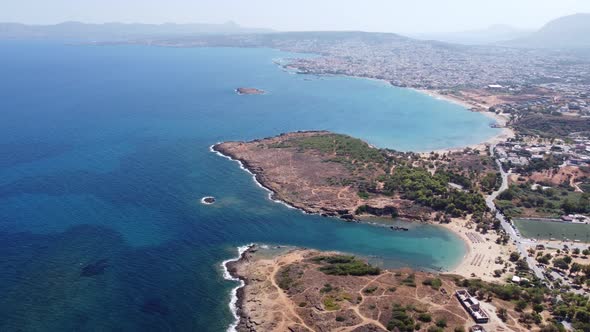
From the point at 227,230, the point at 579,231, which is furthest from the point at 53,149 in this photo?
the point at 579,231

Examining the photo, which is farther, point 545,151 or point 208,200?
point 545,151

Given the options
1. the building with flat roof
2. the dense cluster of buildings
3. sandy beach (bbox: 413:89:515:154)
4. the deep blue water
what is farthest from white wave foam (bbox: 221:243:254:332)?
the dense cluster of buildings

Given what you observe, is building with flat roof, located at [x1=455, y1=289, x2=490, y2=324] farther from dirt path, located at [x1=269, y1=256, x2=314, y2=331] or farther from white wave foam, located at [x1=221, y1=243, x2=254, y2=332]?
white wave foam, located at [x1=221, y1=243, x2=254, y2=332]

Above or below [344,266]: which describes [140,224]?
below

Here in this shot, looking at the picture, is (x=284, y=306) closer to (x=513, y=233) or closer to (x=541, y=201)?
(x=513, y=233)

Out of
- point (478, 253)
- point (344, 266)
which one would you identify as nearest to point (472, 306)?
point (344, 266)

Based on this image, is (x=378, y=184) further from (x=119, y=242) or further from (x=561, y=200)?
(x=119, y=242)

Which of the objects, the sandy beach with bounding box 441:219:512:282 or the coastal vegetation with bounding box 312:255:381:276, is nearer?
the coastal vegetation with bounding box 312:255:381:276
